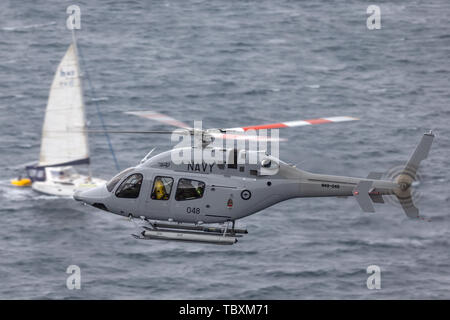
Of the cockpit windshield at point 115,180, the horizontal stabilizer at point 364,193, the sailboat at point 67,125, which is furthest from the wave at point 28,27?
the horizontal stabilizer at point 364,193

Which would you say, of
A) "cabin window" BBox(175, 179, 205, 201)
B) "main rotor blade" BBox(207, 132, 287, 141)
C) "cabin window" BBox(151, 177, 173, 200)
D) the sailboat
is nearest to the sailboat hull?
the sailboat

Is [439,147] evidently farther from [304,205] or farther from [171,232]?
[171,232]

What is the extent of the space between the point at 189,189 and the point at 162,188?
1.51 metres

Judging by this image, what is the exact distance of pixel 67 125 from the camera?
10125 cm

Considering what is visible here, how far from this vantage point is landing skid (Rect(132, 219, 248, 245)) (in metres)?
49.9

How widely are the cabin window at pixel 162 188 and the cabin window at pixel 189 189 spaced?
51cm

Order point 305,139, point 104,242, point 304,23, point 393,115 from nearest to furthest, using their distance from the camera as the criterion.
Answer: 1. point 104,242
2. point 305,139
3. point 393,115
4. point 304,23

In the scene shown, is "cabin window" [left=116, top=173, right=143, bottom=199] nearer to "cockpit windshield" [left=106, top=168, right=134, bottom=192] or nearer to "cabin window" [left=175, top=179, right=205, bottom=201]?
"cockpit windshield" [left=106, top=168, right=134, bottom=192]

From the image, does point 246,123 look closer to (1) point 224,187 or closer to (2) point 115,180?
(2) point 115,180

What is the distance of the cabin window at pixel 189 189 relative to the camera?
5025 cm

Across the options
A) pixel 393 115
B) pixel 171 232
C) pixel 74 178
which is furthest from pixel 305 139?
pixel 171 232

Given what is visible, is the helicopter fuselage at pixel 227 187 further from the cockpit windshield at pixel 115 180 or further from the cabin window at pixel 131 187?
the cockpit windshield at pixel 115 180
